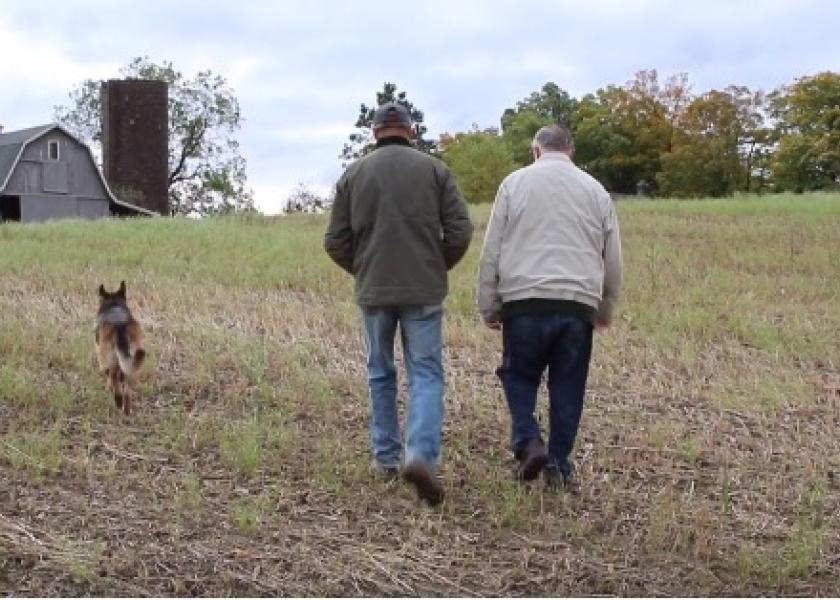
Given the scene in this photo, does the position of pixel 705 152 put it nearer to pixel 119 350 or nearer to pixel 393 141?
pixel 119 350

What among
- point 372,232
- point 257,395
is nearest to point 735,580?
point 372,232

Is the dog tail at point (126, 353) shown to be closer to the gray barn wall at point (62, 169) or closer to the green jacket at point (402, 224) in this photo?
the green jacket at point (402, 224)

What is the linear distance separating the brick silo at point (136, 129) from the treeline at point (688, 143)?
24409 millimetres

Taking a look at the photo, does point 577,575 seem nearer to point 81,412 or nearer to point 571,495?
point 571,495

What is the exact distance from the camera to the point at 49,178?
48.3 metres

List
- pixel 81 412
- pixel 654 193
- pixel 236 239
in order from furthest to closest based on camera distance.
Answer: pixel 654 193 → pixel 236 239 → pixel 81 412

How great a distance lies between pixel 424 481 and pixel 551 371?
0.96m

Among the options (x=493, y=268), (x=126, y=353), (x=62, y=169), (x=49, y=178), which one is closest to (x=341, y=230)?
(x=493, y=268)

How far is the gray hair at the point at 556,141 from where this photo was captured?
6.31 m

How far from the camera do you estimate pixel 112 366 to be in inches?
297

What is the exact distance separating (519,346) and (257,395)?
2.50 m

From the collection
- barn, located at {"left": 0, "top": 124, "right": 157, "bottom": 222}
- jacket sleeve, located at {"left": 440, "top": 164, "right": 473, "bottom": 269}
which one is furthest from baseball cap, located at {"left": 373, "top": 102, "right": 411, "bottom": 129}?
barn, located at {"left": 0, "top": 124, "right": 157, "bottom": 222}

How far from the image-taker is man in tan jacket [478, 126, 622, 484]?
19.9ft

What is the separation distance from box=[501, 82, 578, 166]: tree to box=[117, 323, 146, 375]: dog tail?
6218 centimetres
